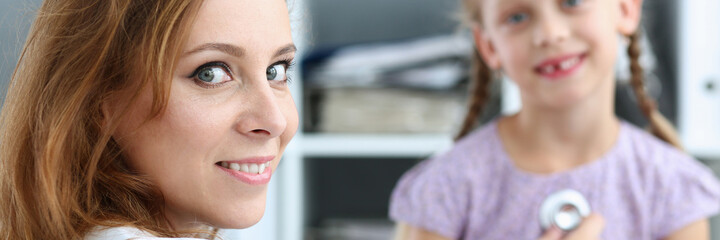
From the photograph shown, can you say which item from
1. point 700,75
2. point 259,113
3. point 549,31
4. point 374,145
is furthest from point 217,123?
point 700,75

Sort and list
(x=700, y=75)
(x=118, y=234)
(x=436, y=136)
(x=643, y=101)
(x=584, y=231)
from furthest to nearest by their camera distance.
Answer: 1. (x=436, y=136)
2. (x=700, y=75)
3. (x=643, y=101)
4. (x=584, y=231)
5. (x=118, y=234)

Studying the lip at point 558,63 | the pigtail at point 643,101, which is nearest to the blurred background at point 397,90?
the pigtail at point 643,101

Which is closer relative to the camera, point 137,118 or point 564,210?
point 137,118

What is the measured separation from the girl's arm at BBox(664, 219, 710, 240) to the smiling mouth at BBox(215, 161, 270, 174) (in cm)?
57

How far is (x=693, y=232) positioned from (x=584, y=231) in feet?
0.59

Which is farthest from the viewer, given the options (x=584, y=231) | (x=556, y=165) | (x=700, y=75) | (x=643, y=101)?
(x=700, y=75)

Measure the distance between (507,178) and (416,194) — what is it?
12 cm

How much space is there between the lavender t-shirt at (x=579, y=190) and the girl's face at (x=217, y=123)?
1.36 ft

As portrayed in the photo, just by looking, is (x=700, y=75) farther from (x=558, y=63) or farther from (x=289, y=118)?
(x=289, y=118)

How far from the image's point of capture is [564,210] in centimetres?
86

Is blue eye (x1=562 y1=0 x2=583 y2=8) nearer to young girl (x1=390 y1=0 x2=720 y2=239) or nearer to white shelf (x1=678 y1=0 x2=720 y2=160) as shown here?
young girl (x1=390 y1=0 x2=720 y2=239)

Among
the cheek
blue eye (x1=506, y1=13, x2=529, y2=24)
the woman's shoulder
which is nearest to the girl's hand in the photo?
blue eye (x1=506, y1=13, x2=529, y2=24)

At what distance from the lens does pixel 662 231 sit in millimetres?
895

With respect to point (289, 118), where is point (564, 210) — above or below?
below
